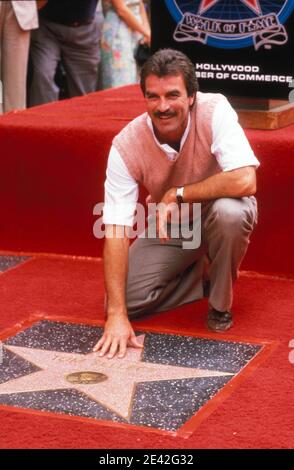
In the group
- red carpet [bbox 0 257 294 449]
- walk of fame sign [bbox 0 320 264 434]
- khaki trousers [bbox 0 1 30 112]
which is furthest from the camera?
khaki trousers [bbox 0 1 30 112]

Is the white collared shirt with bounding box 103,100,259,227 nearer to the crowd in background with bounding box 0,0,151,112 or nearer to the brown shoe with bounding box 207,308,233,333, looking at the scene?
the brown shoe with bounding box 207,308,233,333

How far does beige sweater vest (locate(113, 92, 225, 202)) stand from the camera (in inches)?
128

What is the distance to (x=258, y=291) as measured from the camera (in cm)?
365

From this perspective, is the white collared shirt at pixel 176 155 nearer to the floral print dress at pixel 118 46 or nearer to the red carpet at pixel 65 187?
the red carpet at pixel 65 187

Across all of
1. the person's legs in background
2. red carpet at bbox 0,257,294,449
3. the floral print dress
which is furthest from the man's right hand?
the floral print dress

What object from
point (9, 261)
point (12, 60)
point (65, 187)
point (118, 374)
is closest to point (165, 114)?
point (118, 374)

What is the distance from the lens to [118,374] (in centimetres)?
294

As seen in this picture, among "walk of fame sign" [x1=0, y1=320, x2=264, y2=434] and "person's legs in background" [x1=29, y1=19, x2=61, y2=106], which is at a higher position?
"person's legs in background" [x1=29, y1=19, x2=61, y2=106]

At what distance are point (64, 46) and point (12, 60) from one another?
A: 0.42m

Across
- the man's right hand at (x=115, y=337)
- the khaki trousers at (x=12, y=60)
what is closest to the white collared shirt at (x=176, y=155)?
the man's right hand at (x=115, y=337)

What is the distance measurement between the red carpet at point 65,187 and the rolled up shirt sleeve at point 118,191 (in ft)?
2.03

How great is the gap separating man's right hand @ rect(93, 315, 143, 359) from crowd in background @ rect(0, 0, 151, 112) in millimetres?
2310

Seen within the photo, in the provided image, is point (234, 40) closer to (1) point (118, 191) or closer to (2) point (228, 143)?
(2) point (228, 143)
